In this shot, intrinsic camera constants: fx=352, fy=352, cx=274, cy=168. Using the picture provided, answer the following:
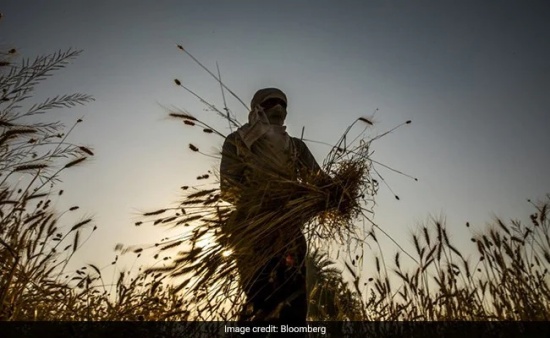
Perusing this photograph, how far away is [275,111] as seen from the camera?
7.73 ft

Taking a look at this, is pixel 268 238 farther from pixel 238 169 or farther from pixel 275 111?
pixel 275 111

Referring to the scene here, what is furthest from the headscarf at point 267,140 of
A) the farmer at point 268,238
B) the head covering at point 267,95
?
the head covering at point 267,95

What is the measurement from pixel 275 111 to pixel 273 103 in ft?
0.45

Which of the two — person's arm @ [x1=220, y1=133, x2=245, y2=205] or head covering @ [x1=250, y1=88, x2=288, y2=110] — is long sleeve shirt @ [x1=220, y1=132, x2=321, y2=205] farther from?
head covering @ [x1=250, y1=88, x2=288, y2=110]

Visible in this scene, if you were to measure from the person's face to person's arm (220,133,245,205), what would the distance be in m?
0.47

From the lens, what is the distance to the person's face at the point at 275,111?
2.36m

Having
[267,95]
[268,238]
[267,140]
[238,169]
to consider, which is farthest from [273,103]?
[268,238]

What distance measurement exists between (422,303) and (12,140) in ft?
9.01

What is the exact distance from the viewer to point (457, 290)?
2.62 metres

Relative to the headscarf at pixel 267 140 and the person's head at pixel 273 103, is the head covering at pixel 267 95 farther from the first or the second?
the headscarf at pixel 267 140

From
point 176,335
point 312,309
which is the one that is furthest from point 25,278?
point 312,309

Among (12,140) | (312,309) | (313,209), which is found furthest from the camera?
(312,309)

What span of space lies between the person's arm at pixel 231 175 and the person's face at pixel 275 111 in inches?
18.4

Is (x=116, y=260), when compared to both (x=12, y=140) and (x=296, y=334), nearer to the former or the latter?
(x=12, y=140)
